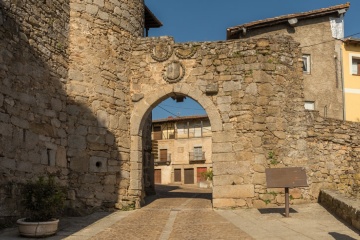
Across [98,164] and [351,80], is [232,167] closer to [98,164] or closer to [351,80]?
[98,164]

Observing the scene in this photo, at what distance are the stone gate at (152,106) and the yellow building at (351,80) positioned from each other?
27.9 ft

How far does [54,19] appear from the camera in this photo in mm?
8805

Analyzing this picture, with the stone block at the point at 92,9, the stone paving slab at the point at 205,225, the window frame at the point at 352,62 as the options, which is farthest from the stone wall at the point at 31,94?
the window frame at the point at 352,62

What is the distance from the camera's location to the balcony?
3228cm

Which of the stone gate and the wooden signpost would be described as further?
the stone gate

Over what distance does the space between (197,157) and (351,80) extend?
55.1 ft

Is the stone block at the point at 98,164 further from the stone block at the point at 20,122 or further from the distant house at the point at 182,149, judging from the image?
the distant house at the point at 182,149

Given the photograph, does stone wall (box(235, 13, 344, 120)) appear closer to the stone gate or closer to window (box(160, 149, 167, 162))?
the stone gate

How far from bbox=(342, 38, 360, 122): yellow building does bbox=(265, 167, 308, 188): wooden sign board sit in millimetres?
11286

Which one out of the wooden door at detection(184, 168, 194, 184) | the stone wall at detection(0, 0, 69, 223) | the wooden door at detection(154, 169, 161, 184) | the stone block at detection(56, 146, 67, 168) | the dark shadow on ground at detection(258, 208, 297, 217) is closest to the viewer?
the stone wall at detection(0, 0, 69, 223)

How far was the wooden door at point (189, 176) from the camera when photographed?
32494 mm

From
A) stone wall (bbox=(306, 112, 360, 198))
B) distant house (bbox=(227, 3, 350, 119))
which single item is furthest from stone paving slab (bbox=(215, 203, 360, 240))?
distant house (bbox=(227, 3, 350, 119))

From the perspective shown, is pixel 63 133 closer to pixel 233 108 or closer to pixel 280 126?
pixel 233 108

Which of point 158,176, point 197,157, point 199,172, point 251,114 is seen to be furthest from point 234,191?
point 158,176
